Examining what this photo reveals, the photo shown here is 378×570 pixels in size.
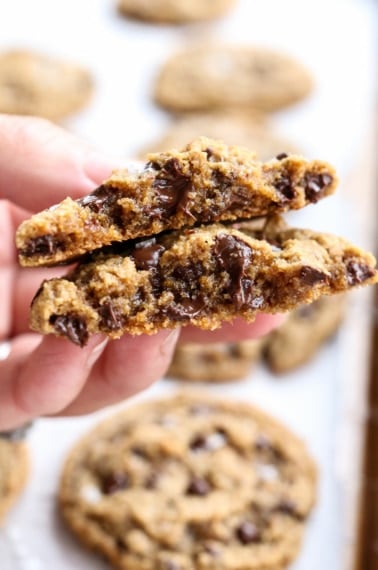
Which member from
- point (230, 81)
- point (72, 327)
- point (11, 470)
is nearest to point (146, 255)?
point (72, 327)

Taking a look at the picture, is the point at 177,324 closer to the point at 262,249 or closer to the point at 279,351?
the point at 262,249

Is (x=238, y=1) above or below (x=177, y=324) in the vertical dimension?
above

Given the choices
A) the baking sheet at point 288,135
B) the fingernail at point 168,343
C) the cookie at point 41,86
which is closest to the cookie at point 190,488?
the baking sheet at point 288,135

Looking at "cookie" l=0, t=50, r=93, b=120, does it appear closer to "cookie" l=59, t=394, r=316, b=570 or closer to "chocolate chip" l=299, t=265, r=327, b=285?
"cookie" l=59, t=394, r=316, b=570

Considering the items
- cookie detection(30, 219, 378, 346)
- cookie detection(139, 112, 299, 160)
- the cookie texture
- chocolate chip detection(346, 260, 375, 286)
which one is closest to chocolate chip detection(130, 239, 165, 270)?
cookie detection(30, 219, 378, 346)

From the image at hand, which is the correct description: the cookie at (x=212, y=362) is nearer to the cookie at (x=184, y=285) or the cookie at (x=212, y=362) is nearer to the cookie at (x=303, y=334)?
the cookie at (x=303, y=334)

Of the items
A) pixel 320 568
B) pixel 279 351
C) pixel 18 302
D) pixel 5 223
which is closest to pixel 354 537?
pixel 320 568
